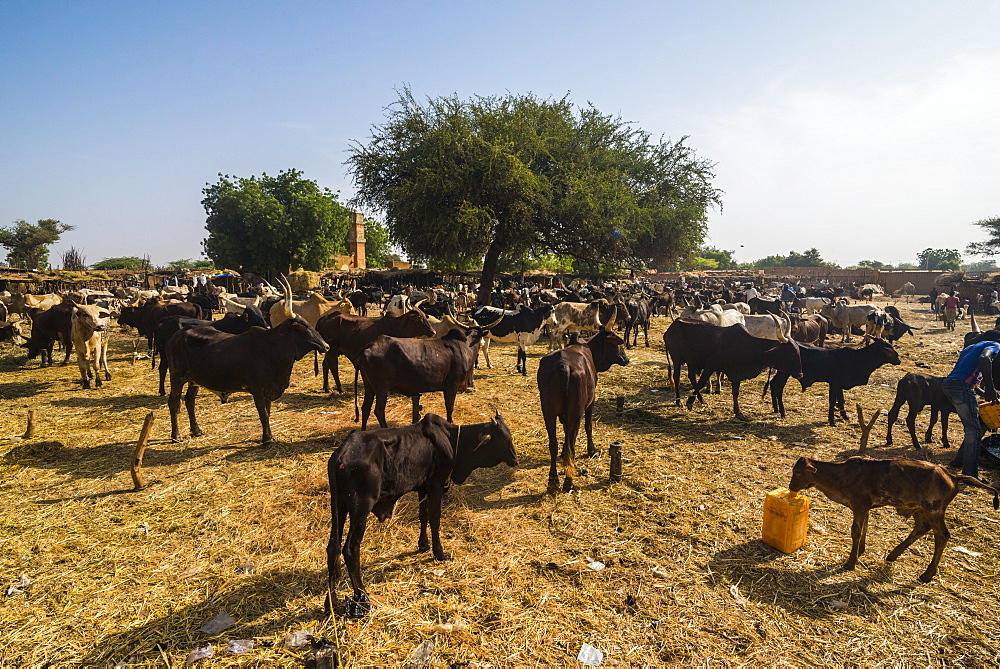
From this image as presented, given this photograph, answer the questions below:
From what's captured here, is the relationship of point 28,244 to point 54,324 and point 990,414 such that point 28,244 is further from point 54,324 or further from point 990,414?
point 990,414

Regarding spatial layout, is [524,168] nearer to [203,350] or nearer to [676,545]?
[203,350]

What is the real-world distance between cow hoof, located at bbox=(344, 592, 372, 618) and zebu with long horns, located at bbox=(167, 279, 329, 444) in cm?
426

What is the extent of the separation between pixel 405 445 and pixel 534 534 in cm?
184

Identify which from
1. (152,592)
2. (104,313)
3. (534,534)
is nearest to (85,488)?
(152,592)

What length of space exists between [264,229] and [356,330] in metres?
37.0

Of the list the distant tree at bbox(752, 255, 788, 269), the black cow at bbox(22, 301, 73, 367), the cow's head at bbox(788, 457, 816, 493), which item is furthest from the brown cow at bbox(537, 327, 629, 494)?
the distant tree at bbox(752, 255, 788, 269)

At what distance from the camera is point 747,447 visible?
7.74m

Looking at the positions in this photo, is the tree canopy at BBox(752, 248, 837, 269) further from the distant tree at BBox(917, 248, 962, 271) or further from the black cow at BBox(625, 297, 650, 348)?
the black cow at BBox(625, 297, 650, 348)

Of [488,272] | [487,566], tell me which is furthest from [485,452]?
[488,272]

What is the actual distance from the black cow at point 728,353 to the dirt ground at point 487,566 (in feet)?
6.01

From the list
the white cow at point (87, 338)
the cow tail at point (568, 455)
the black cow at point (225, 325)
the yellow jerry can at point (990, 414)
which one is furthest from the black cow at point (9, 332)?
the yellow jerry can at point (990, 414)

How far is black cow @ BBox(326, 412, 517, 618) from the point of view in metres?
3.83

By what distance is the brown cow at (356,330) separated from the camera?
9.91m

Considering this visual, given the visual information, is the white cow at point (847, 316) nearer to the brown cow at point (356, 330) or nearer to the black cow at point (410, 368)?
the brown cow at point (356, 330)
